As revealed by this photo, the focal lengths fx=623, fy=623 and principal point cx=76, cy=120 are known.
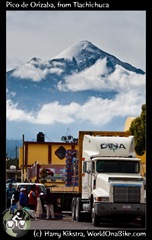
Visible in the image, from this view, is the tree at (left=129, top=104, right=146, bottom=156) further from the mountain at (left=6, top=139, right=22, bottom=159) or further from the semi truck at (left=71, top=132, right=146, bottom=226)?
the semi truck at (left=71, top=132, right=146, bottom=226)

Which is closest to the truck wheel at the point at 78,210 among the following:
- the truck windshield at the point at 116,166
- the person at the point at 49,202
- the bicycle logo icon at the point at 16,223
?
the person at the point at 49,202

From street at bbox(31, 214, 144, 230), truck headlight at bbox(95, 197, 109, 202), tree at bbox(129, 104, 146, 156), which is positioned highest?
tree at bbox(129, 104, 146, 156)

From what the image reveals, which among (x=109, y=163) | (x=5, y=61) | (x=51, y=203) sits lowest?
(x=51, y=203)

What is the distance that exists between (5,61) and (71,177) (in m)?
15.4

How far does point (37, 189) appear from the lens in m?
29.4

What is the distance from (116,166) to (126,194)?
65.1 inches

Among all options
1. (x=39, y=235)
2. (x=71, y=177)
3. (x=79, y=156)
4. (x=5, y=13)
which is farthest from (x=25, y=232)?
(x=71, y=177)

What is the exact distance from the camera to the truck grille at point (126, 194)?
21.8m

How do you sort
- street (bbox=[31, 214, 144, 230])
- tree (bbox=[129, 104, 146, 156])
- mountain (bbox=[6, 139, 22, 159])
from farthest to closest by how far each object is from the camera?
tree (bbox=[129, 104, 146, 156]) < street (bbox=[31, 214, 144, 230]) < mountain (bbox=[6, 139, 22, 159])

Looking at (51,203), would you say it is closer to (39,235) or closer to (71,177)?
(71,177)

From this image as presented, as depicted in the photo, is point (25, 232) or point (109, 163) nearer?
point (25, 232)

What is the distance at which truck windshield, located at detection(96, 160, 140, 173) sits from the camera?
2319 centimetres

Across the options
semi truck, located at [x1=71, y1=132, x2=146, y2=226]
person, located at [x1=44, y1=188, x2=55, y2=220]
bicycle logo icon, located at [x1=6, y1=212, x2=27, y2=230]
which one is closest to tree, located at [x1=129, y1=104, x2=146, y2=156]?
person, located at [x1=44, y1=188, x2=55, y2=220]

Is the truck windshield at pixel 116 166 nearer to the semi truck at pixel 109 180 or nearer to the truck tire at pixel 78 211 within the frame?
the semi truck at pixel 109 180
